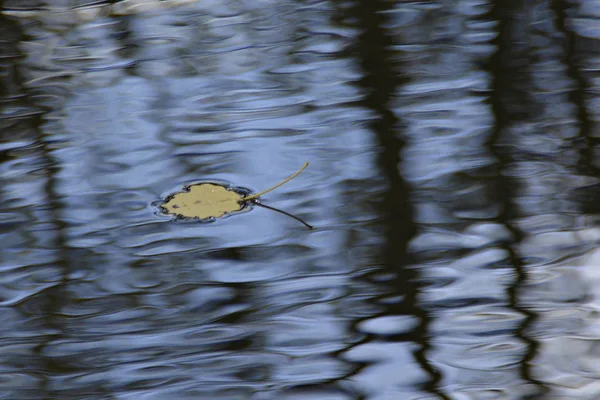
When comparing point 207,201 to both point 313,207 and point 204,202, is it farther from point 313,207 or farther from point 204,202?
point 313,207

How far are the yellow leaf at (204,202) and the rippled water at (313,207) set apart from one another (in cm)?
5

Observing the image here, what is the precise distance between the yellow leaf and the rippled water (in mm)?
45

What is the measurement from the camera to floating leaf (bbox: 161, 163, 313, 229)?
7.38ft

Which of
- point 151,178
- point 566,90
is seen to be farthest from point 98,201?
point 566,90

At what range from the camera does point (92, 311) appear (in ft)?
6.21

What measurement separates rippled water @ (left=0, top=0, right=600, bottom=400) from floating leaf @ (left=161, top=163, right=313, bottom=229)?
0.13 feet

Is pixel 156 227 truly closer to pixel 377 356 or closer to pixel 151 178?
pixel 151 178

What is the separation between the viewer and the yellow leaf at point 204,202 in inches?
88.6

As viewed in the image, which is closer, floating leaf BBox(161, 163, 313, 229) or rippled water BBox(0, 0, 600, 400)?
rippled water BBox(0, 0, 600, 400)

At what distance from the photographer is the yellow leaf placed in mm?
2250

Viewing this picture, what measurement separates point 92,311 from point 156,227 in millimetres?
371

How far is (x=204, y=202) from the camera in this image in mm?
2297

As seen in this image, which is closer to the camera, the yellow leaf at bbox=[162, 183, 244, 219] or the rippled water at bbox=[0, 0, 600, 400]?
the rippled water at bbox=[0, 0, 600, 400]

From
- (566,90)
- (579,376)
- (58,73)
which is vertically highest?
(58,73)
